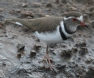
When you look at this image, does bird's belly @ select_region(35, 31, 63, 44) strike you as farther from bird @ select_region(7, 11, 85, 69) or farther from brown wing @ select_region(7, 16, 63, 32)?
brown wing @ select_region(7, 16, 63, 32)

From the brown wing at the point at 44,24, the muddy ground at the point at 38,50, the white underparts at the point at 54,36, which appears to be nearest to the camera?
the white underparts at the point at 54,36

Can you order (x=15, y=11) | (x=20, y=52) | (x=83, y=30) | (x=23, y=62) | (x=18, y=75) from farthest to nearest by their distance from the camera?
(x=15, y=11), (x=83, y=30), (x=20, y=52), (x=23, y=62), (x=18, y=75)

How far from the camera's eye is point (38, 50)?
6.83 metres

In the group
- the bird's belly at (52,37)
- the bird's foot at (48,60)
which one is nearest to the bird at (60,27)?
the bird's belly at (52,37)

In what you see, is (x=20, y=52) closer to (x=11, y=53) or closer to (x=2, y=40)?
(x=11, y=53)

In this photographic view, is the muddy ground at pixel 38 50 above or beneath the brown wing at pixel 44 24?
beneath

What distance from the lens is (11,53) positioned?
6.61m

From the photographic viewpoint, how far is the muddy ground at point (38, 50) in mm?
5977

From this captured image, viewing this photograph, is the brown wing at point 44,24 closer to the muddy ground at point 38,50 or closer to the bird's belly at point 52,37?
the bird's belly at point 52,37

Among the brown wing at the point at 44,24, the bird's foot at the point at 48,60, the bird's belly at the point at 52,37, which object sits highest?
the brown wing at the point at 44,24

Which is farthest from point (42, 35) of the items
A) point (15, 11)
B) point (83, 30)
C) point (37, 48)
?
point (15, 11)

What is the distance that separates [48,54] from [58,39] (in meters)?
0.91

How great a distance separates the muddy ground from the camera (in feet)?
19.6

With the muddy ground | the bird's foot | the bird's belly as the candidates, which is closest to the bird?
the bird's belly
